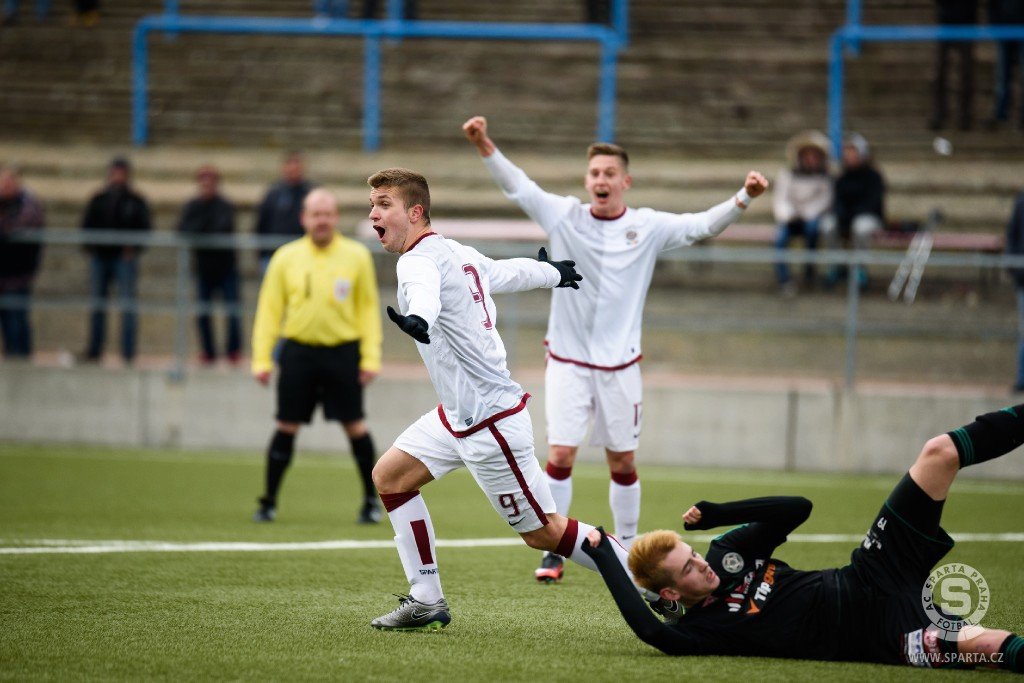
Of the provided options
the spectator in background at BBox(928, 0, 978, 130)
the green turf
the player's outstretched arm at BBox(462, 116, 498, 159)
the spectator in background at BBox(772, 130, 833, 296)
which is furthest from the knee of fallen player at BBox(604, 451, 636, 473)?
the spectator in background at BBox(928, 0, 978, 130)

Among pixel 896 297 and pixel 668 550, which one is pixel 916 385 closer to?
pixel 896 297

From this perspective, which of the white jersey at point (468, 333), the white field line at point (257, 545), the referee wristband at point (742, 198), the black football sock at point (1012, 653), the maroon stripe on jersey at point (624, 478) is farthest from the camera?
the white field line at point (257, 545)

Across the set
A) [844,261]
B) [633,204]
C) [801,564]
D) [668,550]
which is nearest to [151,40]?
[633,204]

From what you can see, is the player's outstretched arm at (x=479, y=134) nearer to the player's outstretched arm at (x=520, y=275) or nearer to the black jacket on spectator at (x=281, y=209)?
the player's outstretched arm at (x=520, y=275)

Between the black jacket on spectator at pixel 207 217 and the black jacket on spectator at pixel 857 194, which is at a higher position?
the black jacket on spectator at pixel 857 194

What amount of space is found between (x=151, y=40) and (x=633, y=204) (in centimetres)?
923

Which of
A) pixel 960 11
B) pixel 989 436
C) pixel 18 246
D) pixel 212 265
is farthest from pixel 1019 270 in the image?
pixel 18 246

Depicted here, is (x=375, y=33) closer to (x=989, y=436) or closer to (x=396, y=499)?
(x=396, y=499)

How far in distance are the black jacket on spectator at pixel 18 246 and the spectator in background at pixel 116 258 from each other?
0.58 m

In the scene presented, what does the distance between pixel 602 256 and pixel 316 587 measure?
101 inches

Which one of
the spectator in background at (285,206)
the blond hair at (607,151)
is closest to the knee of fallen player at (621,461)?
the blond hair at (607,151)

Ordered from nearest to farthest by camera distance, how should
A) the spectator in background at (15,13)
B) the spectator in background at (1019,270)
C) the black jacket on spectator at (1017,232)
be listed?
the spectator in background at (1019,270)
the black jacket on spectator at (1017,232)
the spectator in background at (15,13)

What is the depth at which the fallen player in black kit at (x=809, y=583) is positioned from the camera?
5797mm

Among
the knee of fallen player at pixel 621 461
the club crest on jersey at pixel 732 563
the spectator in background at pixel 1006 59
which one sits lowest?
the knee of fallen player at pixel 621 461
